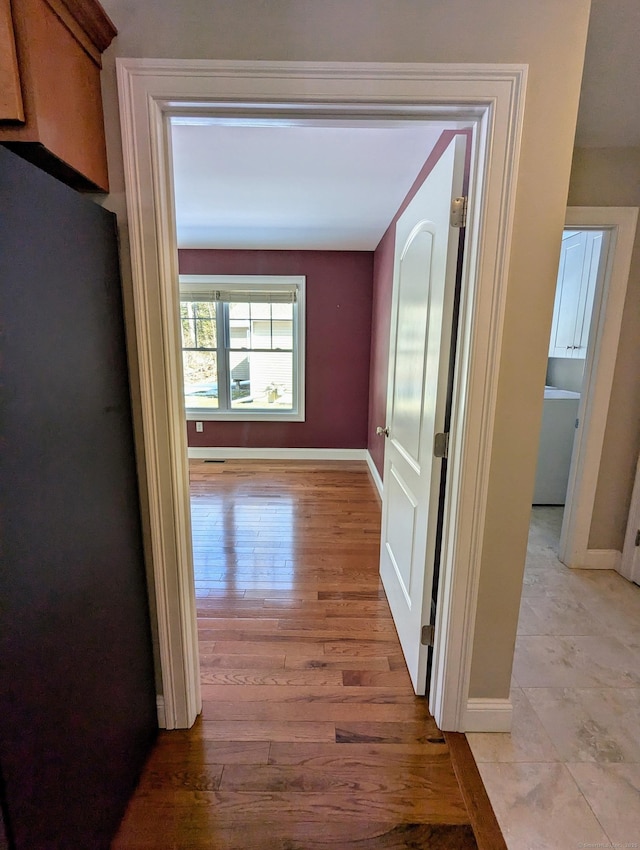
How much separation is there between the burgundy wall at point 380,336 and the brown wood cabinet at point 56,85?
2289 mm

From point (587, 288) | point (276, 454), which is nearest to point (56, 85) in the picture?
point (587, 288)

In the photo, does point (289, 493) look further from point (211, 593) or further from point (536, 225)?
point (536, 225)

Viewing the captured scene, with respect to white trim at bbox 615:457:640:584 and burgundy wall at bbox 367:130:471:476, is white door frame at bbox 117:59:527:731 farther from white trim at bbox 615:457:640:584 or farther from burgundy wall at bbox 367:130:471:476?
burgundy wall at bbox 367:130:471:476

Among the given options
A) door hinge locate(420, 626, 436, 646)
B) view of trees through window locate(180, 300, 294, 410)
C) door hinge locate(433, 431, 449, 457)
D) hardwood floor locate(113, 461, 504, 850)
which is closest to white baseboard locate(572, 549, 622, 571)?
hardwood floor locate(113, 461, 504, 850)

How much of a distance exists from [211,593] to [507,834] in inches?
64.4

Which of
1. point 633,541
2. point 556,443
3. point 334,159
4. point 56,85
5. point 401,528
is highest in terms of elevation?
point 334,159

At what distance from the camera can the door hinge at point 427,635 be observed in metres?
1.54

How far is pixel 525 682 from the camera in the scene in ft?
5.50

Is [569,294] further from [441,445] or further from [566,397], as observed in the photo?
[441,445]

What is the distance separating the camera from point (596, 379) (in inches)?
91.5

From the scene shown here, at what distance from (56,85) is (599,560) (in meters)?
3.38

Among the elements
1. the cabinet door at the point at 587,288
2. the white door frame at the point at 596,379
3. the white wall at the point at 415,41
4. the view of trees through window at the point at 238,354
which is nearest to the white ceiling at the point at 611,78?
the white door frame at the point at 596,379

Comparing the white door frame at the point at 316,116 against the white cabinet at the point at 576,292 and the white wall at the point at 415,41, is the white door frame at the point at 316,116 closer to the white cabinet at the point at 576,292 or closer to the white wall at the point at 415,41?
the white wall at the point at 415,41

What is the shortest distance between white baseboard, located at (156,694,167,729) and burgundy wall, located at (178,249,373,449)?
353 centimetres
